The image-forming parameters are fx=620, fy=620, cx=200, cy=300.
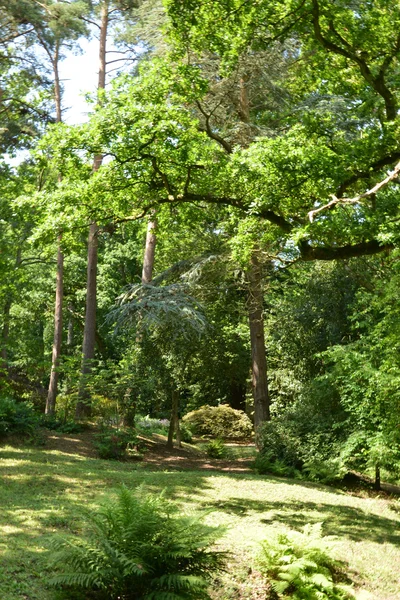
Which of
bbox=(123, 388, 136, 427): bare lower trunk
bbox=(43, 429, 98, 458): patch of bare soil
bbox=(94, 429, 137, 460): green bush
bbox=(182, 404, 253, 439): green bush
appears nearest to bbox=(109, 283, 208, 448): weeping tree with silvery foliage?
bbox=(123, 388, 136, 427): bare lower trunk

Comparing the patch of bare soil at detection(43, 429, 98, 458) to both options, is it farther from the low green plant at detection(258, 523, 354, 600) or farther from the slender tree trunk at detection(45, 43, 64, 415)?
the low green plant at detection(258, 523, 354, 600)

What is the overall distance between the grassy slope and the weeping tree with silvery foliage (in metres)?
3.41

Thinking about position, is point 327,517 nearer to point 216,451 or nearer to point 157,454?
point 157,454

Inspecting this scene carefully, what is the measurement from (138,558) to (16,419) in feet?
29.9

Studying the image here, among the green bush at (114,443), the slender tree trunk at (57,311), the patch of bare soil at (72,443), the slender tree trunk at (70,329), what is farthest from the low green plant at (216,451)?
the slender tree trunk at (70,329)

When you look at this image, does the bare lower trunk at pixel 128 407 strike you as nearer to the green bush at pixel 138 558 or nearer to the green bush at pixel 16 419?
the green bush at pixel 16 419

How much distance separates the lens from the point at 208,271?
1598 centimetres

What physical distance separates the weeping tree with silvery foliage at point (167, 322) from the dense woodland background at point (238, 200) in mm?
55

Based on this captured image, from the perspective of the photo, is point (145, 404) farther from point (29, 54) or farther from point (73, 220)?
point (29, 54)

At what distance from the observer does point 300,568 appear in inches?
293

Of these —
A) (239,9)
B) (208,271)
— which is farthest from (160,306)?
(239,9)

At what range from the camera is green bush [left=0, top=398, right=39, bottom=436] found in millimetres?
13992

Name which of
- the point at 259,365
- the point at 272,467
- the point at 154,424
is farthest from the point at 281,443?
the point at 154,424

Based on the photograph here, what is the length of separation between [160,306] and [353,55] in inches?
274
